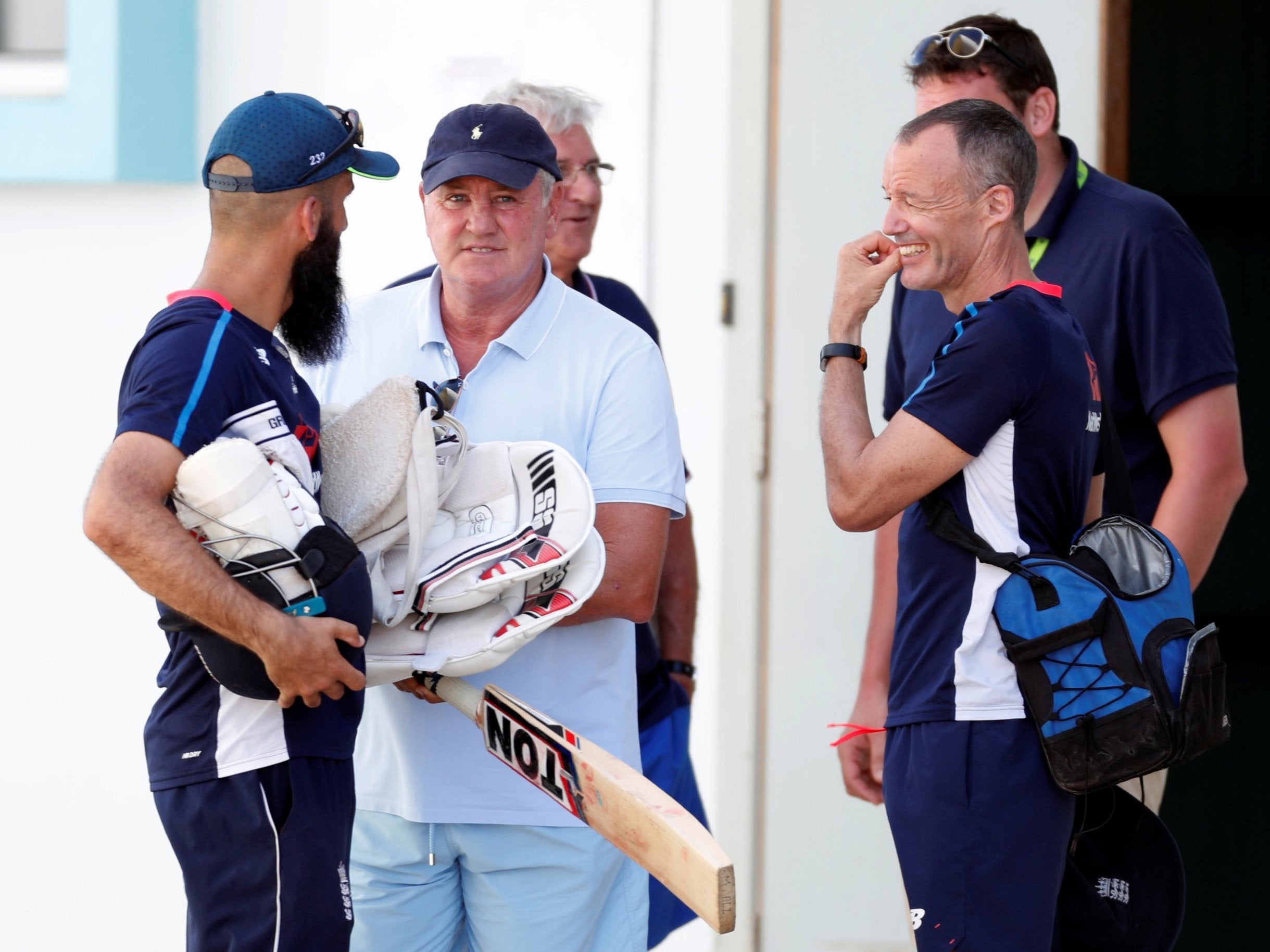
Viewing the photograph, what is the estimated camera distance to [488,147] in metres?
2.01

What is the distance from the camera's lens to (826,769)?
10.7ft

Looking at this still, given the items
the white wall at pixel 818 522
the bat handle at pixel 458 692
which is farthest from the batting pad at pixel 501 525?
the white wall at pixel 818 522

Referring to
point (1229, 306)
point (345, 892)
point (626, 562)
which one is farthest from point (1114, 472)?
point (1229, 306)

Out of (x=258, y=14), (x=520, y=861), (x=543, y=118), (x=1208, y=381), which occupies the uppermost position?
(x=258, y=14)

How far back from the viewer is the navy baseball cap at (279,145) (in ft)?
5.69

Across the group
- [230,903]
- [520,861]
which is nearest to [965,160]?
[520,861]

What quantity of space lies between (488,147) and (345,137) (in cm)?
26

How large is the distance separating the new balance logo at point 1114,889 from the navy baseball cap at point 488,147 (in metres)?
1.33

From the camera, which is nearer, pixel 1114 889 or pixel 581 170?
pixel 1114 889

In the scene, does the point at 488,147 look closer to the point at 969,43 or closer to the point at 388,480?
the point at 388,480

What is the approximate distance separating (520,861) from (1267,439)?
2479 millimetres

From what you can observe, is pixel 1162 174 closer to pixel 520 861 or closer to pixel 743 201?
pixel 743 201

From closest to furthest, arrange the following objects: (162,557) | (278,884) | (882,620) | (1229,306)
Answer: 1. (162,557)
2. (278,884)
3. (882,620)
4. (1229,306)

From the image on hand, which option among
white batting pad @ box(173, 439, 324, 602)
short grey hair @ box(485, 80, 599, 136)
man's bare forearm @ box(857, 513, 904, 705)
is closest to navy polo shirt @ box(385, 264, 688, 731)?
short grey hair @ box(485, 80, 599, 136)
